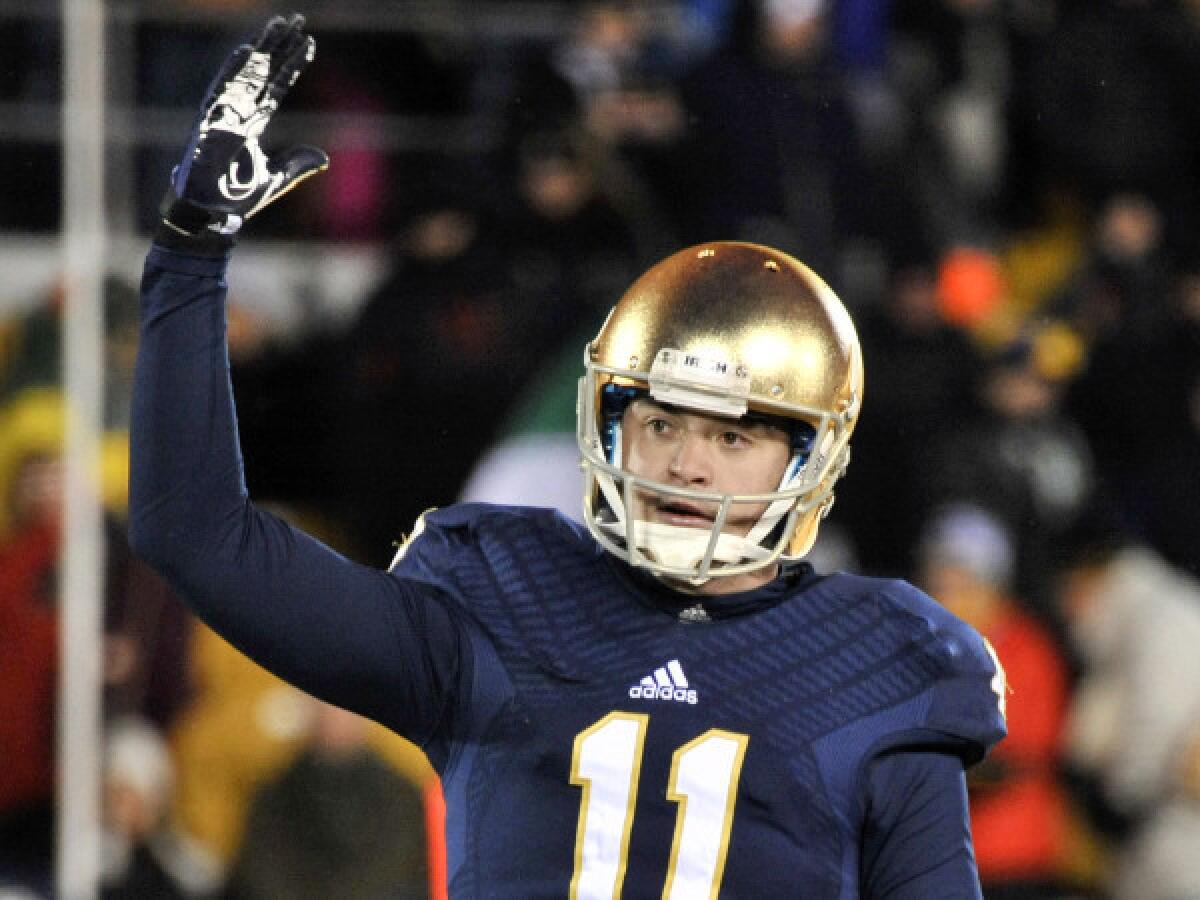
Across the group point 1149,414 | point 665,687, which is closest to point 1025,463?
point 1149,414

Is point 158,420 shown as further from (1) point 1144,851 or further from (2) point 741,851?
(1) point 1144,851

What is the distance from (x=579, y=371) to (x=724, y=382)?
9.62 ft

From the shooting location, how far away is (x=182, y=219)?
2.11 m

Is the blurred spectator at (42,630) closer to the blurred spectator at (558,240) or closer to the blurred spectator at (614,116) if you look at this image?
the blurred spectator at (558,240)

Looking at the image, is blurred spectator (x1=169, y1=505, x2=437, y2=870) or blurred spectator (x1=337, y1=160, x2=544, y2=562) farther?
blurred spectator (x1=337, y1=160, x2=544, y2=562)

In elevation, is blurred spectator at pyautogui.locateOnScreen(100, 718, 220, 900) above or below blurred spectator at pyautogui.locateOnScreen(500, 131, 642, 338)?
below

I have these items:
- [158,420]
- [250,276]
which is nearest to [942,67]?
[250,276]

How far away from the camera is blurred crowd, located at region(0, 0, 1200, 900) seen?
199 inches

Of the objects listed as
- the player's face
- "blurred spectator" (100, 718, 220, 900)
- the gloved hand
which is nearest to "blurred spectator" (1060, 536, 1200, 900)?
"blurred spectator" (100, 718, 220, 900)

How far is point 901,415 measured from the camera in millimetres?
5426

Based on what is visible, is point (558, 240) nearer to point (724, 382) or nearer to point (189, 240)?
point (724, 382)

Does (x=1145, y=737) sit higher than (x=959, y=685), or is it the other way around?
(x=959, y=685)

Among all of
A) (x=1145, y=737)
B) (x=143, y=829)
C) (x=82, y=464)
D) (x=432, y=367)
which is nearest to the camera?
(x=82, y=464)

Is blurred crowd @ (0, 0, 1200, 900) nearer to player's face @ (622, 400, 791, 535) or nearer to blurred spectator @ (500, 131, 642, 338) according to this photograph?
blurred spectator @ (500, 131, 642, 338)
